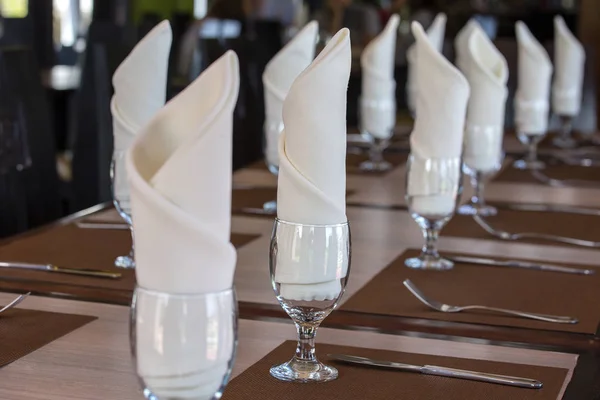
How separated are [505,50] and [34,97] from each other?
2334 mm

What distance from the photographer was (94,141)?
3.09 m

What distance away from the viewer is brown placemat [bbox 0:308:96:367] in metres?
1.16

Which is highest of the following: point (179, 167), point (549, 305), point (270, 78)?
point (179, 167)

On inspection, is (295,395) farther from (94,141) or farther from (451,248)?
(94,141)

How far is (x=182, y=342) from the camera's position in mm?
747

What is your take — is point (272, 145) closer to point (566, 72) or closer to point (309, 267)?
point (309, 267)

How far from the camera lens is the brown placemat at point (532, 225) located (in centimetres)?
199

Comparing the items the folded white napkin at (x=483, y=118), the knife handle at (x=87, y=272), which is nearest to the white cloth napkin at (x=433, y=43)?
the folded white napkin at (x=483, y=118)

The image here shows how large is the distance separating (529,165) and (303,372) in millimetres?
1976

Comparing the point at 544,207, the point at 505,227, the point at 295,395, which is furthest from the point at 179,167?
the point at 544,207

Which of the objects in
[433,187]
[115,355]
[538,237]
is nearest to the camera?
[115,355]

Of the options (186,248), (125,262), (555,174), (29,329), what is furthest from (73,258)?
(555,174)

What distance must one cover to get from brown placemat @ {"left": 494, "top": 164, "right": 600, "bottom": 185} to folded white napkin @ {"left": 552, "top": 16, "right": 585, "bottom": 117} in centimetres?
46

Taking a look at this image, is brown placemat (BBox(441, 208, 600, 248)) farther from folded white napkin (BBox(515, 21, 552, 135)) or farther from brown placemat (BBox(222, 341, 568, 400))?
brown placemat (BBox(222, 341, 568, 400))
